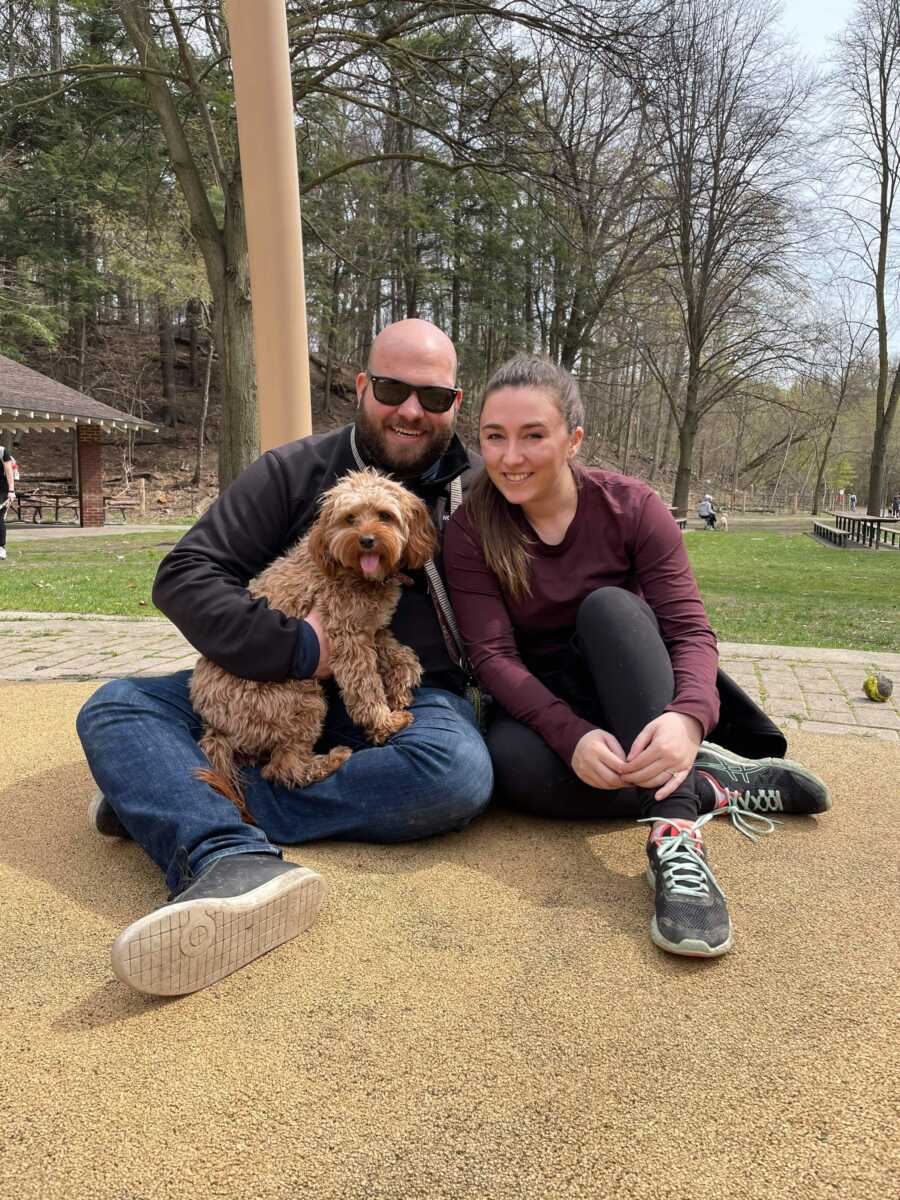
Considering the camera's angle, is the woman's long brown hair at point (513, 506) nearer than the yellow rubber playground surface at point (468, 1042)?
No

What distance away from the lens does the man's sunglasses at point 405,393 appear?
2.99 meters

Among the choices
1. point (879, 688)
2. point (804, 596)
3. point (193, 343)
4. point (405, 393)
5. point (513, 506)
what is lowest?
point (804, 596)

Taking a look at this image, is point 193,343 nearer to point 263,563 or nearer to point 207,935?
point 263,563

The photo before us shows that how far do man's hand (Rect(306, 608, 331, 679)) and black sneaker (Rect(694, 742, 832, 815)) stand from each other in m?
1.37

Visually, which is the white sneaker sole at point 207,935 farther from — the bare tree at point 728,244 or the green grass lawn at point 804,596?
the bare tree at point 728,244

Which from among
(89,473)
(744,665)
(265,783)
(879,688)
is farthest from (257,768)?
(89,473)

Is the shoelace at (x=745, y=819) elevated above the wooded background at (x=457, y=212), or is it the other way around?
the wooded background at (x=457, y=212)

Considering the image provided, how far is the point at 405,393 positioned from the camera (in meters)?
3.01

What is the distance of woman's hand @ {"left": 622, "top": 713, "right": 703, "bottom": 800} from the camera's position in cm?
235

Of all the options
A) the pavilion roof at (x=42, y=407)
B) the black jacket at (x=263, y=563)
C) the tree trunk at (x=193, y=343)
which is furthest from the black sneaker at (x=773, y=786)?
the tree trunk at (x=193, y=343)

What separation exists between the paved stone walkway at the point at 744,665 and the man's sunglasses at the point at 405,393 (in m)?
2.45

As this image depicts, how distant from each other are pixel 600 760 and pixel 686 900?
0.45 meters

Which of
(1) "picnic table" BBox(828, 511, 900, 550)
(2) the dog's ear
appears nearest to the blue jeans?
(2) the dog's ear

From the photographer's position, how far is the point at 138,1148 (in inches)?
57.7
